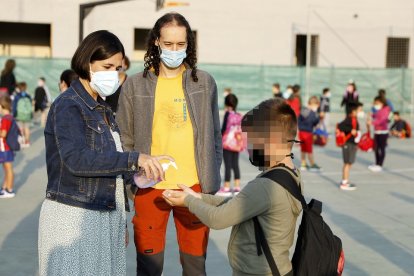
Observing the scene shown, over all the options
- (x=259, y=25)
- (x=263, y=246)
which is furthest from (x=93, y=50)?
(x=259, y=25)

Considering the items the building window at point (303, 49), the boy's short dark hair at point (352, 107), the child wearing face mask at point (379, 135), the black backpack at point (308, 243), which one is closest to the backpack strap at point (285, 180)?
the black backpack at point (308, 243)

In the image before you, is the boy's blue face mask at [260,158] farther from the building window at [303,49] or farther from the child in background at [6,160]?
the building window at [303,49]

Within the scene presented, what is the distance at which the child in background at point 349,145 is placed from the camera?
1231 centimetres

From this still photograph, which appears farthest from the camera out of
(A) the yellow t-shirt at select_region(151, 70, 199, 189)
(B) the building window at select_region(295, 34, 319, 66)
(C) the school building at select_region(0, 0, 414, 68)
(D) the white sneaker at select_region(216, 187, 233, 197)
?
(B) the building window at select_region(295, 34, 319, 66)

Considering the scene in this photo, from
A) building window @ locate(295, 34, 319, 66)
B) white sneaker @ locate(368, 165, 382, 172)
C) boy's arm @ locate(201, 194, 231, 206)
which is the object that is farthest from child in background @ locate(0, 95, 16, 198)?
building window @ locate(295, 34, 319, 66)

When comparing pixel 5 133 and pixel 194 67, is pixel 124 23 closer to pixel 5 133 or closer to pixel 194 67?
pixel 5 133

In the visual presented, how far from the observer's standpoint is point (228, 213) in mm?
3666

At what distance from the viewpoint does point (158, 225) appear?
486cm

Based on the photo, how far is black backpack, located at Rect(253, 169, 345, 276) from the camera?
3678 millimetres

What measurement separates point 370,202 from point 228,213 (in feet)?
25.1

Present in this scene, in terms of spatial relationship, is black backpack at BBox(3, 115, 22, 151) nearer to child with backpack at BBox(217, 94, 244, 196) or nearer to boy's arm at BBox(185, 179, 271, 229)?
child with backpack at BBox(217, 94, 244, 196)

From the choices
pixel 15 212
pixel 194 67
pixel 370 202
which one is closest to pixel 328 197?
pixel 370 202

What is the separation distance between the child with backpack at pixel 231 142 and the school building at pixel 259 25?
24072 mm

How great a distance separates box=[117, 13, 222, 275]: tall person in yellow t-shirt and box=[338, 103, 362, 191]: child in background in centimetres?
769
